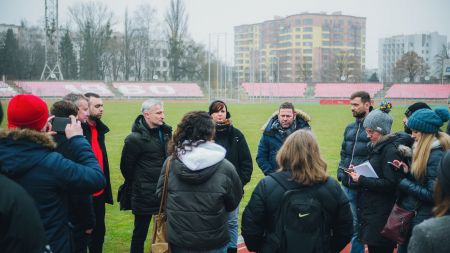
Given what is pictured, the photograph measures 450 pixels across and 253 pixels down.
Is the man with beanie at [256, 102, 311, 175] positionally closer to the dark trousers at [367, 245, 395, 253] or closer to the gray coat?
the dark trousers at [367, 245, 395, 253]

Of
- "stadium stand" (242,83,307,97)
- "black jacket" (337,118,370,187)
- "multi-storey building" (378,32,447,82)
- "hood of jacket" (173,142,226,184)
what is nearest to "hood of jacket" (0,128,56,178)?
"hood of jacket" (173,142,226,184)

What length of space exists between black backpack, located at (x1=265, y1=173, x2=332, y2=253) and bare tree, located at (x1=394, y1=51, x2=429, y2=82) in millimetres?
90947

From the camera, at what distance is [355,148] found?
574 centimetres

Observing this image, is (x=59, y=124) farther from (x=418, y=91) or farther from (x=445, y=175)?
(x=418, y=91)

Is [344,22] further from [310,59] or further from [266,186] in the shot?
[266,186]

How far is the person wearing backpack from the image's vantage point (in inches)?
128

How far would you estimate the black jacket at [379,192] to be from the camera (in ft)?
14.6

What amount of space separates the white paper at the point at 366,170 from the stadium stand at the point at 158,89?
59.1 metres

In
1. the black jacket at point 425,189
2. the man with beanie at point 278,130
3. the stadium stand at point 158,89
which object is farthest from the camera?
the stadium stand at point 158,89

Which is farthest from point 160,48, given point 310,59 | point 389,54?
point 389,54

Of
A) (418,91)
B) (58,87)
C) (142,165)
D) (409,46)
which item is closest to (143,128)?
(142,165)

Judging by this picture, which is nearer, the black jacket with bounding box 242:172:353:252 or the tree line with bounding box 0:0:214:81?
the black jacket with bounding box 242:172:353:252

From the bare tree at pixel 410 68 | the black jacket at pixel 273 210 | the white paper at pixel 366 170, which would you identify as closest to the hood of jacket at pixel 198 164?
the black jacket at pixel 273 210

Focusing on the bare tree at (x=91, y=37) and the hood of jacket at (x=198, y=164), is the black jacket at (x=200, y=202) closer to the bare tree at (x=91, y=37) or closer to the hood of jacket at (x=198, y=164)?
the hood of jacket at (x=198, y=164)
